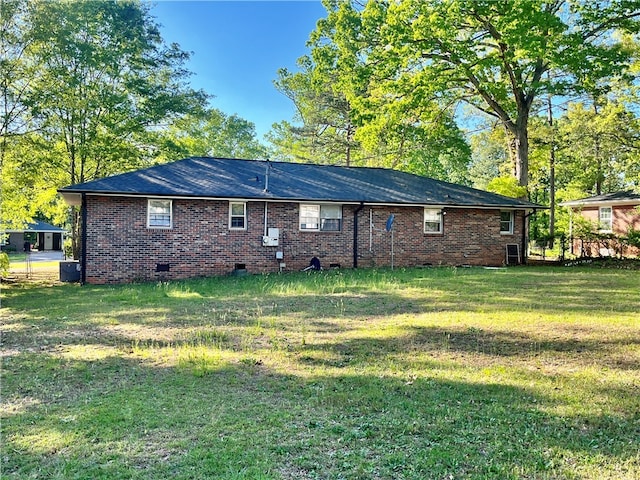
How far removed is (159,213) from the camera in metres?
13.7

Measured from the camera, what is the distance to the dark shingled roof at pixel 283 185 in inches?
537

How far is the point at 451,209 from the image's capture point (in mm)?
16438

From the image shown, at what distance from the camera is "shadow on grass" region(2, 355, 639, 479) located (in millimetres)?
2984

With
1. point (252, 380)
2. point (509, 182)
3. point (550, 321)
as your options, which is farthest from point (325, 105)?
point (252, 380)

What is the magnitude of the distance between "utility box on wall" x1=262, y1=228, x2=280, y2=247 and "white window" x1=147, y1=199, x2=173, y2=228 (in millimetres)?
2933

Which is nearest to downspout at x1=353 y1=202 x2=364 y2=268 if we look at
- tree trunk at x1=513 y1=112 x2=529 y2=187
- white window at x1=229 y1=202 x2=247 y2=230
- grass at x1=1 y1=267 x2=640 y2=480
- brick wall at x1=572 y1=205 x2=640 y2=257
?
white window at x1=229 y1=202 x2=247 y2=230

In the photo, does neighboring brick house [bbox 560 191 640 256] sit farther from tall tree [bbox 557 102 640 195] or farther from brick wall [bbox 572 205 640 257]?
tall tree [bbox 557 102 640 195]

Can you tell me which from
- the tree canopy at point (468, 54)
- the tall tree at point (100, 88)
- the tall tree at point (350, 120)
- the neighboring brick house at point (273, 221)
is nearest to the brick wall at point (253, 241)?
the neighboring brick house at point (273, 221)

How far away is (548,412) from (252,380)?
2.81 metres

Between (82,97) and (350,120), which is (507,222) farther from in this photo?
(82,97)

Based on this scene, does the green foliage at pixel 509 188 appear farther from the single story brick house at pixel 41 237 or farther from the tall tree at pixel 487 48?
the single story brick house at pixel 41 237

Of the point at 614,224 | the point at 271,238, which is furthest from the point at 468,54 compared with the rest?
the point at 614,224

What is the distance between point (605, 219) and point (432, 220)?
522 inches

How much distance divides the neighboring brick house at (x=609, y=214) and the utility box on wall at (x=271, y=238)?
14248 mm
